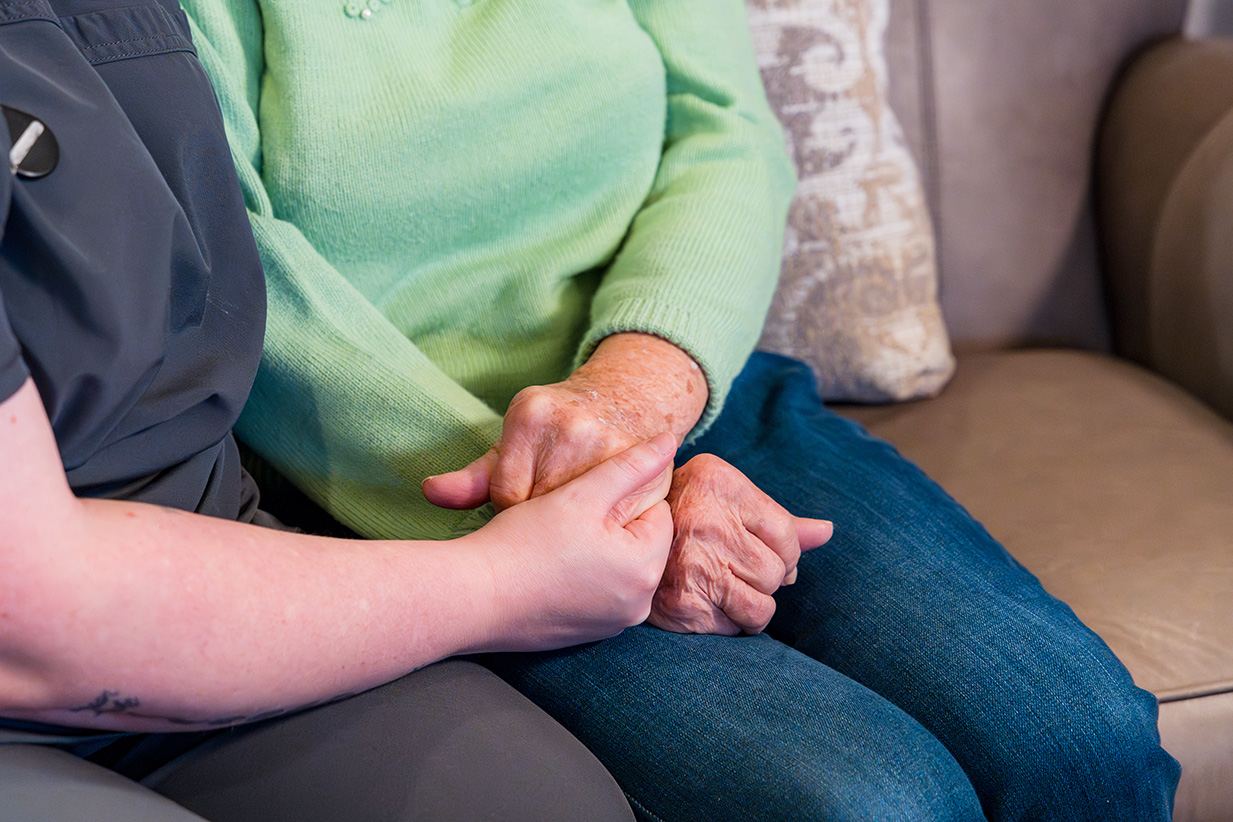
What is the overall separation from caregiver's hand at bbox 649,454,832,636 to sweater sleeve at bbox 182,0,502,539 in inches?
6.0

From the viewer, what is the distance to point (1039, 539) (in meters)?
0.89

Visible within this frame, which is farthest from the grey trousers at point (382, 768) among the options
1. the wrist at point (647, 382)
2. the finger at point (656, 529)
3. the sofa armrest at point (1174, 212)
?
the sofa armrest at point (1174, 212)

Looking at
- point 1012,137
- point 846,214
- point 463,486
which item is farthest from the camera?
point 1012,137

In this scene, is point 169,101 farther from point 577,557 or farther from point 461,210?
point 577,557

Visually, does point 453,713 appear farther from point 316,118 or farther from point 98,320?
point 316,118

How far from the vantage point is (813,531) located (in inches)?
27.7

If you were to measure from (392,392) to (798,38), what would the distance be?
691mm

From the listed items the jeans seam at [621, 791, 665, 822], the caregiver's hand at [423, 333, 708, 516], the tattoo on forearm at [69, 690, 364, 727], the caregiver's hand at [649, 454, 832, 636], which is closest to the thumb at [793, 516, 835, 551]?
the caregiver's hand at [649, 454, 832, 636]

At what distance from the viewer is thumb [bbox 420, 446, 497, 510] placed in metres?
0.64

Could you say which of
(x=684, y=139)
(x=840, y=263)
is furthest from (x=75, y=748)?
(x=840, y=263)

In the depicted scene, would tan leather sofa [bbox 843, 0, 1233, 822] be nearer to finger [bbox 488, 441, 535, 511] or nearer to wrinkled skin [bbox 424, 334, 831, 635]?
wrinkled skin [bbox 424, 334, 831, 635]

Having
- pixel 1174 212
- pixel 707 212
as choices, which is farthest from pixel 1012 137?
pixel 707 212

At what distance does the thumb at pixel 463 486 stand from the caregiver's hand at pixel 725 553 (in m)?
0.14

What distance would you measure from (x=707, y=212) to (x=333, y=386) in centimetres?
36
